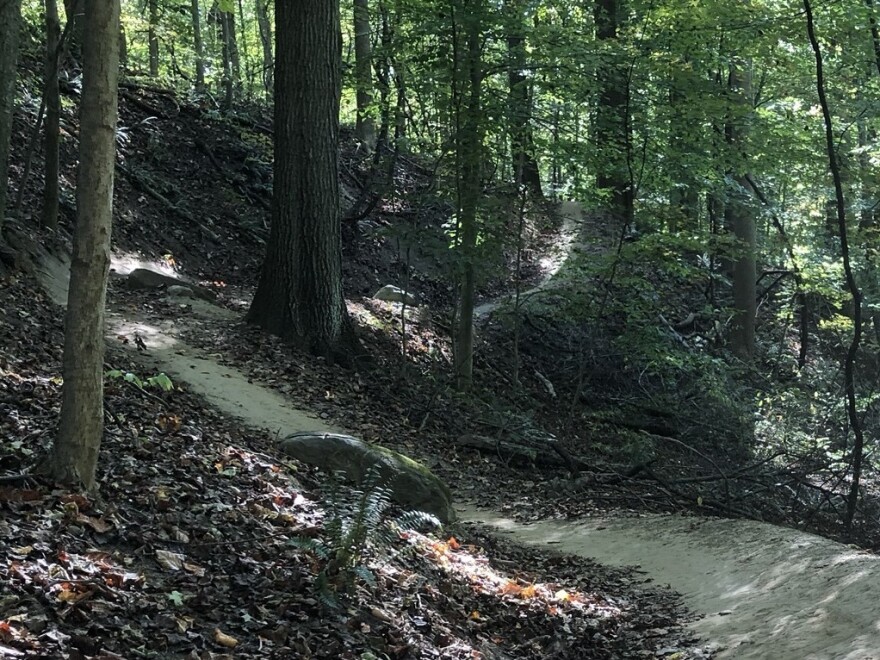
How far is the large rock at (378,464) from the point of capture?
23.1 feet

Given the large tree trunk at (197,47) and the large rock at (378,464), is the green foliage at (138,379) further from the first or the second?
the large tree trunk at (197,47)

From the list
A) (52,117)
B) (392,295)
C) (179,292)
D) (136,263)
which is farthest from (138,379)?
(392,295)

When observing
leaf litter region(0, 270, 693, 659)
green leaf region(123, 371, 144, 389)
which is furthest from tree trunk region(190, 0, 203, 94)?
green leaf region(123, 371, 144, 389)

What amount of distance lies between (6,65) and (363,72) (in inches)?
206

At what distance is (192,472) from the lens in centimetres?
548

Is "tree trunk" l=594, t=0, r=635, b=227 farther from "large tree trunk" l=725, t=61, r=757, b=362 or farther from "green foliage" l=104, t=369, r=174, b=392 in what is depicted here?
"green foliage" l=104, t=369, r=174, b=392

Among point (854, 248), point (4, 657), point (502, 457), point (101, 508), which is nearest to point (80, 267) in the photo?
point (101, 508)

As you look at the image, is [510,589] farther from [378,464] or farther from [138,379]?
[138,379]

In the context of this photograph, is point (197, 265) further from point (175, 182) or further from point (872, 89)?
point (872, 89)

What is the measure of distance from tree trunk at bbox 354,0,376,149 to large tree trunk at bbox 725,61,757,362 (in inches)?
236

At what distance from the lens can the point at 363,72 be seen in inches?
473

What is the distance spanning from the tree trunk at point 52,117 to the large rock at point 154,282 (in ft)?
4.81

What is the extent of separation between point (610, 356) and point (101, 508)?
12379mm

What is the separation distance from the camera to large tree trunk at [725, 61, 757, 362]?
13.4 meters
